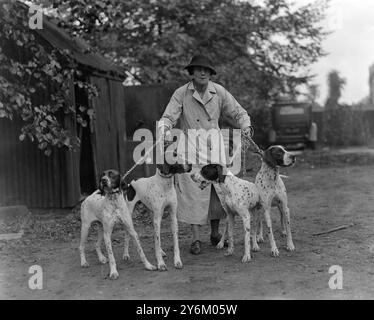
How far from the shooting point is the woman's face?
618cm

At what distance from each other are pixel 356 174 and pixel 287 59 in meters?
6.17

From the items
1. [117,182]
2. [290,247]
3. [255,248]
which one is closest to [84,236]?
[117,182]

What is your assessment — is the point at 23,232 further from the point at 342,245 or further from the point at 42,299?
the point at 342,245

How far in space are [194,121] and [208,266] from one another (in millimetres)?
1696

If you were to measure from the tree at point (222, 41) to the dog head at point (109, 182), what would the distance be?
7687 mm

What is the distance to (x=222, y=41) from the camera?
1661cm

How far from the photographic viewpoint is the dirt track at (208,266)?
470 centimetres

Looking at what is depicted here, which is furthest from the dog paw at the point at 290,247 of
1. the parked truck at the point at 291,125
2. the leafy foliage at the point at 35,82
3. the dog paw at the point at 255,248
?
the parked truck at the point at 291,125

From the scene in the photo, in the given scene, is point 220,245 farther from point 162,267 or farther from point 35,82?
point 35,82

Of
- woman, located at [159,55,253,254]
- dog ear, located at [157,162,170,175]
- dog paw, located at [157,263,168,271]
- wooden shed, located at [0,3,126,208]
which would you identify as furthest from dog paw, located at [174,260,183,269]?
wooden shed, located at [0,3,126,208]

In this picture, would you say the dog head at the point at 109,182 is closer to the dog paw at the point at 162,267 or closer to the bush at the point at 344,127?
the dog paw at the point at 162,267

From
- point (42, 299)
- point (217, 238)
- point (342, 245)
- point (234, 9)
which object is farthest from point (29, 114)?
point (234, 9)

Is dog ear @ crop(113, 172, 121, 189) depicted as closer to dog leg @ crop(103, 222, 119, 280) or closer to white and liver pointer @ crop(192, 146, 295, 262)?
dog leg @ crop(103, 222, 119, 280)
